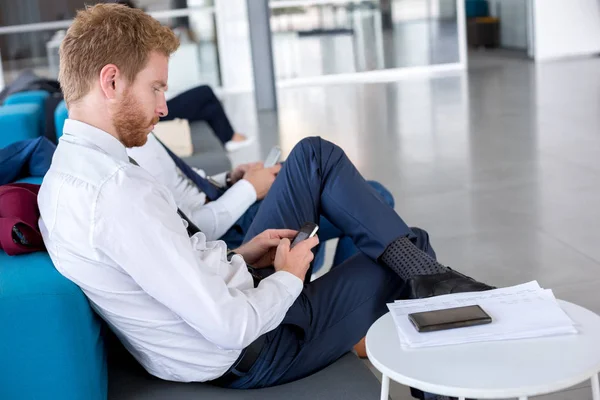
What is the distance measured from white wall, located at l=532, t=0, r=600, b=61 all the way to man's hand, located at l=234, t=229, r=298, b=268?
8792mm

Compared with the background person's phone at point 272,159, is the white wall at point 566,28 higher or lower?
higher

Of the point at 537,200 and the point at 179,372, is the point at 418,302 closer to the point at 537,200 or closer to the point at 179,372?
the point at 179,372

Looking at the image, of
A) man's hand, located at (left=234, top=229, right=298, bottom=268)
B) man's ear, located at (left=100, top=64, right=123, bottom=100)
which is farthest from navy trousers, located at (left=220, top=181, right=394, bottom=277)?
man's ear, located at (left=100, top=64, right=123, bottom=100)

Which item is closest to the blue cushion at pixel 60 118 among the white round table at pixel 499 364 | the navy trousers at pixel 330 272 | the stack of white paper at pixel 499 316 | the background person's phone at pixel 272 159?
the background person's phone at pixel 272 159

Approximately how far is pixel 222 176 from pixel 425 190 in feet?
5.13

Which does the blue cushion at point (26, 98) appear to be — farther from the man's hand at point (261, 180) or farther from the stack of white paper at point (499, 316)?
the stack of white paper at point (499, 316)

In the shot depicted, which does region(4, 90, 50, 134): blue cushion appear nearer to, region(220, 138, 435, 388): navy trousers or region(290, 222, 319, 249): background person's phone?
region(220, 138, 435, 388): navy trousers

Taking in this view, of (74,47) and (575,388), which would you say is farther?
(575,388)

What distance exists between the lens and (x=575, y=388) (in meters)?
2.23

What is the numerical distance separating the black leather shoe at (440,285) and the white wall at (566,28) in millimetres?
8917

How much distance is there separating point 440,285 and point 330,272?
330 mm

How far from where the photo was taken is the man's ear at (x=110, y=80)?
1590 millimetres

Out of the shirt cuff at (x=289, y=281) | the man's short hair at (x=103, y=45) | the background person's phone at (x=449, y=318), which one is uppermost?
the man's short hair at (x=103, y=45)

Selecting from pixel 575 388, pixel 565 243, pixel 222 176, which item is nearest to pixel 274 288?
pixel 575 388
